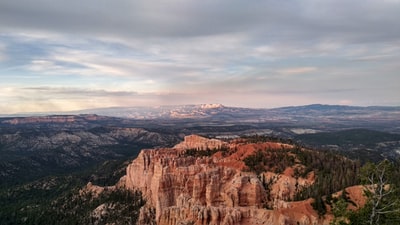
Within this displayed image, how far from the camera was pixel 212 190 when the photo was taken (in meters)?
78.7

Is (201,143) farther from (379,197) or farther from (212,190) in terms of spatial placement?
(379,197)

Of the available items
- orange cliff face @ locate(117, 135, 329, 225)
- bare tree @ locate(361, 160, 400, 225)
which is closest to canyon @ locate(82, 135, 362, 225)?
orange cliff face @ locate(117, 135, 329, 225)

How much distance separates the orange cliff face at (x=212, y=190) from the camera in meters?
57.7

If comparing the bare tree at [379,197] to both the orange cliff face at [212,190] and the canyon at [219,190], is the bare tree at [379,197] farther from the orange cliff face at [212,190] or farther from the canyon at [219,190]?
the orange cliff face at [212,190]

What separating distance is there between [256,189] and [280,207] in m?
15.1

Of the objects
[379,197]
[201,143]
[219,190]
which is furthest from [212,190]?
[379,197]

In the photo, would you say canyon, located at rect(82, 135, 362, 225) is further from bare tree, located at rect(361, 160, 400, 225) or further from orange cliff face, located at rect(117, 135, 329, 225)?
bare tree, located at rect(361, 160, 400, 225)

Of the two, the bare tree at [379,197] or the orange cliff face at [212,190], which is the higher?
the bare tree at [379,197]

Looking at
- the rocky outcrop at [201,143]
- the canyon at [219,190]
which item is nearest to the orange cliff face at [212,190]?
the canyon at [219,190]

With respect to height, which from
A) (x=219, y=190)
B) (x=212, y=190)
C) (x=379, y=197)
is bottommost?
(x=219, y=190)

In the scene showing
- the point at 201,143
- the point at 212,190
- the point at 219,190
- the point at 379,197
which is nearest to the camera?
the point at 379,197

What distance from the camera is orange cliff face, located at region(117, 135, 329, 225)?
57656 mm

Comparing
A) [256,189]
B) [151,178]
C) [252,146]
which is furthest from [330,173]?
[151,178]

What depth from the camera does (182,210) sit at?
65.5 m
